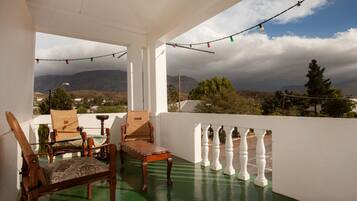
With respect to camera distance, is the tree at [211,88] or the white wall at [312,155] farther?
the tree at [211,88]

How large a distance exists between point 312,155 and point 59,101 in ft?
17.0

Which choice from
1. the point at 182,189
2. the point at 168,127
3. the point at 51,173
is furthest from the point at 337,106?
the point at 51,173

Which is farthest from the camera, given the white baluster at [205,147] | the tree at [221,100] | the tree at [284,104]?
the tree at [221,100]

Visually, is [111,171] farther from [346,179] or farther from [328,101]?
[328,101]

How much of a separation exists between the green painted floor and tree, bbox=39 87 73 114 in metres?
2.84

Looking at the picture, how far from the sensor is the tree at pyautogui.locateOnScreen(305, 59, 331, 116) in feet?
16.4

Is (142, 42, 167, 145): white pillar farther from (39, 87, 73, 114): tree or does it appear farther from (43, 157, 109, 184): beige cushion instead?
(43, 157, 109, 184): beige cushion

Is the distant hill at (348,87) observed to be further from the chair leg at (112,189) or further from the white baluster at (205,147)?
the chair leg at (112,189)

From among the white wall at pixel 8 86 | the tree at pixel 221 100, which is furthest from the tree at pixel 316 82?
the white wall at pixel 8 86

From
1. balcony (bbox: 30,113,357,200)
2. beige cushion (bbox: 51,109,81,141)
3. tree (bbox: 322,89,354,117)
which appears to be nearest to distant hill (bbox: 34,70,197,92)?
beige cushion (bbox: 51,109,81,141)

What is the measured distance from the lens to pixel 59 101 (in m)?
4.95

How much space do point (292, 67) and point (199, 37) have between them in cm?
438

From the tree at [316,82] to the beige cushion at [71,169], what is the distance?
200 inches

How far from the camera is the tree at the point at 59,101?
15.4 ft
